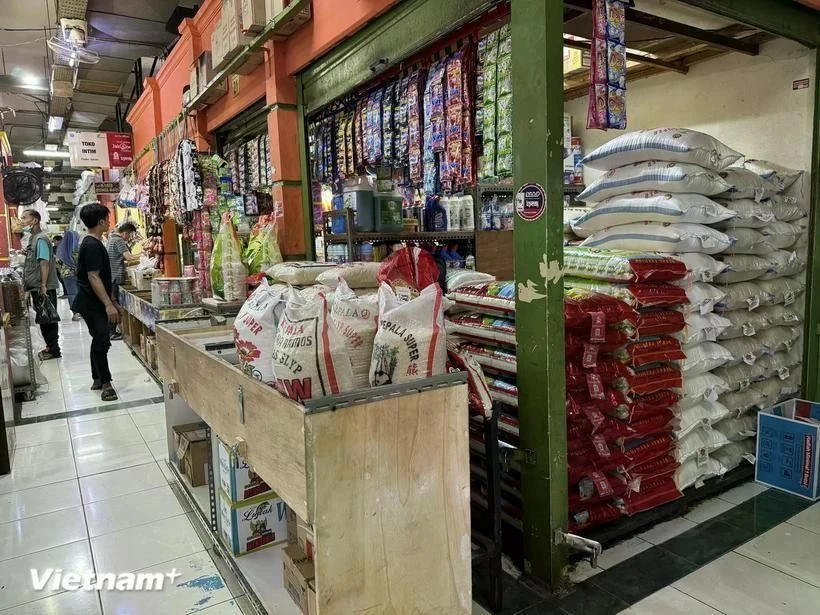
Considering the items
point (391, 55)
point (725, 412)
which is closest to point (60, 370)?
point (391, 55)

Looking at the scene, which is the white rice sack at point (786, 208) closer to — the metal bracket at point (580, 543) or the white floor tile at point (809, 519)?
the white floor tile at point (809, 519)

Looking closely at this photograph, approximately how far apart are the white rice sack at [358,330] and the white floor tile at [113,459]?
2.71 meters

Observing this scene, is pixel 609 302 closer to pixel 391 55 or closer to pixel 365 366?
pixel 365 366

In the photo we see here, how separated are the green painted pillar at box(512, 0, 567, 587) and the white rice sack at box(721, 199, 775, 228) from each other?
1.43m

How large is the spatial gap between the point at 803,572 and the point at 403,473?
73.2 inches

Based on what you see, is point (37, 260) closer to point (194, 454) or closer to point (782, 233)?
point (194, 454)

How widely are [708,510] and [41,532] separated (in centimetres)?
333

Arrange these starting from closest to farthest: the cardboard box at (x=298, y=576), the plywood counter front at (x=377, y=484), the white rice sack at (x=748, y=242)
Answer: the plywood counter front at (x=377, y=484), the cardboard box at (x=298, y=576), the white rice sack at (x=748, y=242)

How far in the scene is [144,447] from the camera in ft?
13.2

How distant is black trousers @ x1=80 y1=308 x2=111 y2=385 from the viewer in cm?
503

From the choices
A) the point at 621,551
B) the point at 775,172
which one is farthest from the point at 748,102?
the point at 621,551

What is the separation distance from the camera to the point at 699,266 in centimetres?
286

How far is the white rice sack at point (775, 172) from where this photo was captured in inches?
127

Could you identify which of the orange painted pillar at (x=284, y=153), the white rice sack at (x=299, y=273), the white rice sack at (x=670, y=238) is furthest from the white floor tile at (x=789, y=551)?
the orange painted pillar at (x=284, y=153)
